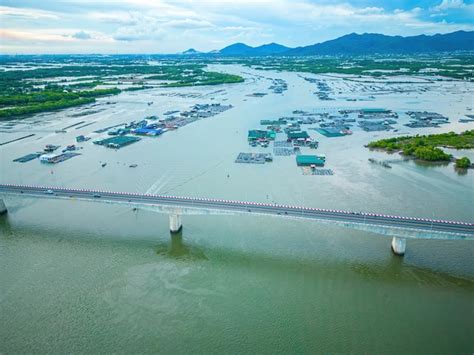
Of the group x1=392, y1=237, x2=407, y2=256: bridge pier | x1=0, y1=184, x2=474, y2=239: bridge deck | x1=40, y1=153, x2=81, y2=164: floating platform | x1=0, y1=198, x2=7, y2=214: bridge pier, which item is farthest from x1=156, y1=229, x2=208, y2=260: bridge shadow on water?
x1=40, y1=153, x2=81, y2=164: floating platform

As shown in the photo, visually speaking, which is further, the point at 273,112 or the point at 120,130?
the point at 273,112

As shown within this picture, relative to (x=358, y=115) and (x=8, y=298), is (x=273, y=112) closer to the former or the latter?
(x=358, y=115)

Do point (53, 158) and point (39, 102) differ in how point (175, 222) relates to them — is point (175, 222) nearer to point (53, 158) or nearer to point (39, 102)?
point (53, 158)

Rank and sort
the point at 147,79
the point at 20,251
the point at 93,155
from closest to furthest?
the point at 20,251 → the point at 93,155 → the point at 147,79

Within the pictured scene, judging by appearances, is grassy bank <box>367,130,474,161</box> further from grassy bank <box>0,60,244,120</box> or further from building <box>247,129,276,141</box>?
grassy bank <box>0,60,244,120</box>

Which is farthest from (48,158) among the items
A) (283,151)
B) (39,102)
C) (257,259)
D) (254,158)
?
(39,102)

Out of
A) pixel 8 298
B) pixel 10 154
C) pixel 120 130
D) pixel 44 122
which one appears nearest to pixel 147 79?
pixel 44 122
